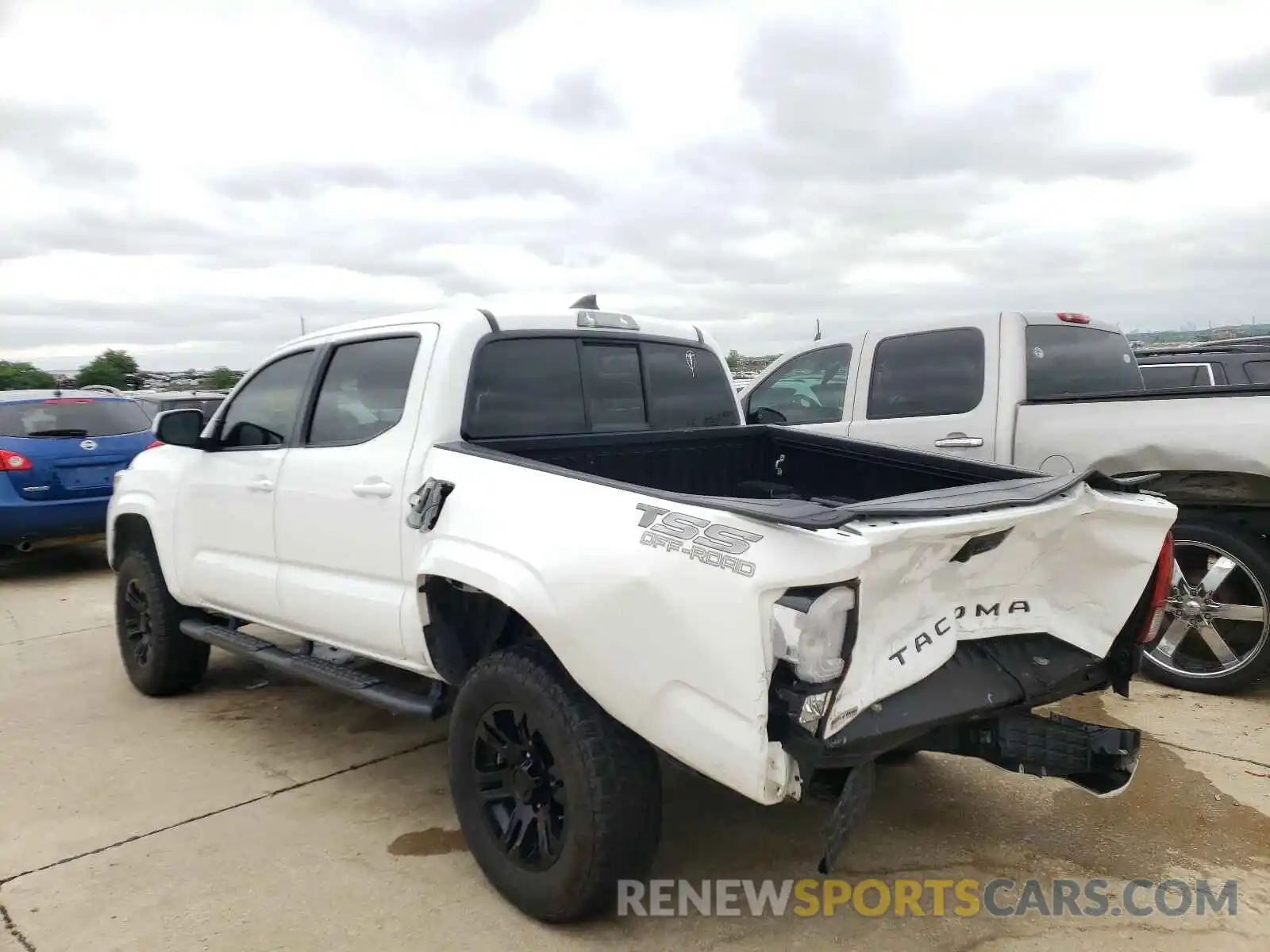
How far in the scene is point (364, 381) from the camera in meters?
3.95

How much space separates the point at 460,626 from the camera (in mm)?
3381

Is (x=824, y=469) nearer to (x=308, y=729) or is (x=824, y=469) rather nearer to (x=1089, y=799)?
(x=1089, y=799)

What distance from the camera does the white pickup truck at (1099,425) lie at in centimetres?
473

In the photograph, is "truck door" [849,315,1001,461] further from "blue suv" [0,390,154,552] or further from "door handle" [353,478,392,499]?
"blue suv" [0,390,154,552]

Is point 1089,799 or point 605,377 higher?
point 605,377

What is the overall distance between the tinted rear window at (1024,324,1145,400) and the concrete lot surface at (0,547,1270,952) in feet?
6.12

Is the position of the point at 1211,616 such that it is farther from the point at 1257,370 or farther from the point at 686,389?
the point at 1257,370

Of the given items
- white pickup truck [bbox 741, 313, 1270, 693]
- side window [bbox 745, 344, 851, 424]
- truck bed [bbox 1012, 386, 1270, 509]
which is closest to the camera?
truck bed [bbox 1012, 386, 1270, 509]

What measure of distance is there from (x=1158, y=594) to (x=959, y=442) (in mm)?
2638

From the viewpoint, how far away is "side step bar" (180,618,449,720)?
3.46m

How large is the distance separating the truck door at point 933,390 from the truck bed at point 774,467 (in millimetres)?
1729

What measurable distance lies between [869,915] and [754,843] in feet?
1.83

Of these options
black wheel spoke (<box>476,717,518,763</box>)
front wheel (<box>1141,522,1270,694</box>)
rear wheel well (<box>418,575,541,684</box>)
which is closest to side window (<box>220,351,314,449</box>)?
rear wheel well (<box>418,575,541,684</box>)

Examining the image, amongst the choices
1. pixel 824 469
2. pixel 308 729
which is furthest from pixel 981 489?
pixel 308 729
